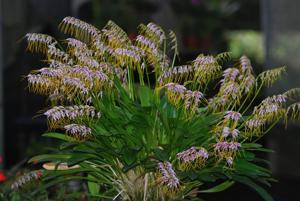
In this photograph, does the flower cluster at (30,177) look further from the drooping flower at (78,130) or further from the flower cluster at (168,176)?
the flower cluster at (168,176)

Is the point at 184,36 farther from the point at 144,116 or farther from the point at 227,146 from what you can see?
the point at 227,146

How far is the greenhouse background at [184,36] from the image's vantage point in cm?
686

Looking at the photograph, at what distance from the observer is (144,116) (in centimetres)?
325

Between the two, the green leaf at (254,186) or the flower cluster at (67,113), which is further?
the green leaf at (254,186)

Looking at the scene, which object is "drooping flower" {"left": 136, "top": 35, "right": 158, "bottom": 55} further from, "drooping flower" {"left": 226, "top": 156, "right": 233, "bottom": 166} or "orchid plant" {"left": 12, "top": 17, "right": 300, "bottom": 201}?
"drooping flower" {"left": 226, "top": 156, "right": 233, "bottom": 166}

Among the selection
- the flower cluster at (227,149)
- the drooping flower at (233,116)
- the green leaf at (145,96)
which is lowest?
the flower cluster at (227,149)

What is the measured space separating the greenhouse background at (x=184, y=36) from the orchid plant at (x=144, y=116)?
10.1 feet

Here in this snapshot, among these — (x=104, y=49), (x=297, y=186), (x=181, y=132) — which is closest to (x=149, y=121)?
(x=181, y=132)

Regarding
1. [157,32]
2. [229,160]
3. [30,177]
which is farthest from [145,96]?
[30,177]

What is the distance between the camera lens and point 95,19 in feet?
23.9

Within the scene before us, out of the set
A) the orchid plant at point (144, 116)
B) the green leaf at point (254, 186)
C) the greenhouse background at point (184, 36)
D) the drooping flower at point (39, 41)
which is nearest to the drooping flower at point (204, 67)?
the orchid plant at point (144, 116)

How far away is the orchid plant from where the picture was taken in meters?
3.17

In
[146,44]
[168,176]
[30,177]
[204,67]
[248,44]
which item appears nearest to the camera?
[168,176]

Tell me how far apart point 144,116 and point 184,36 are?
3.94 meters
